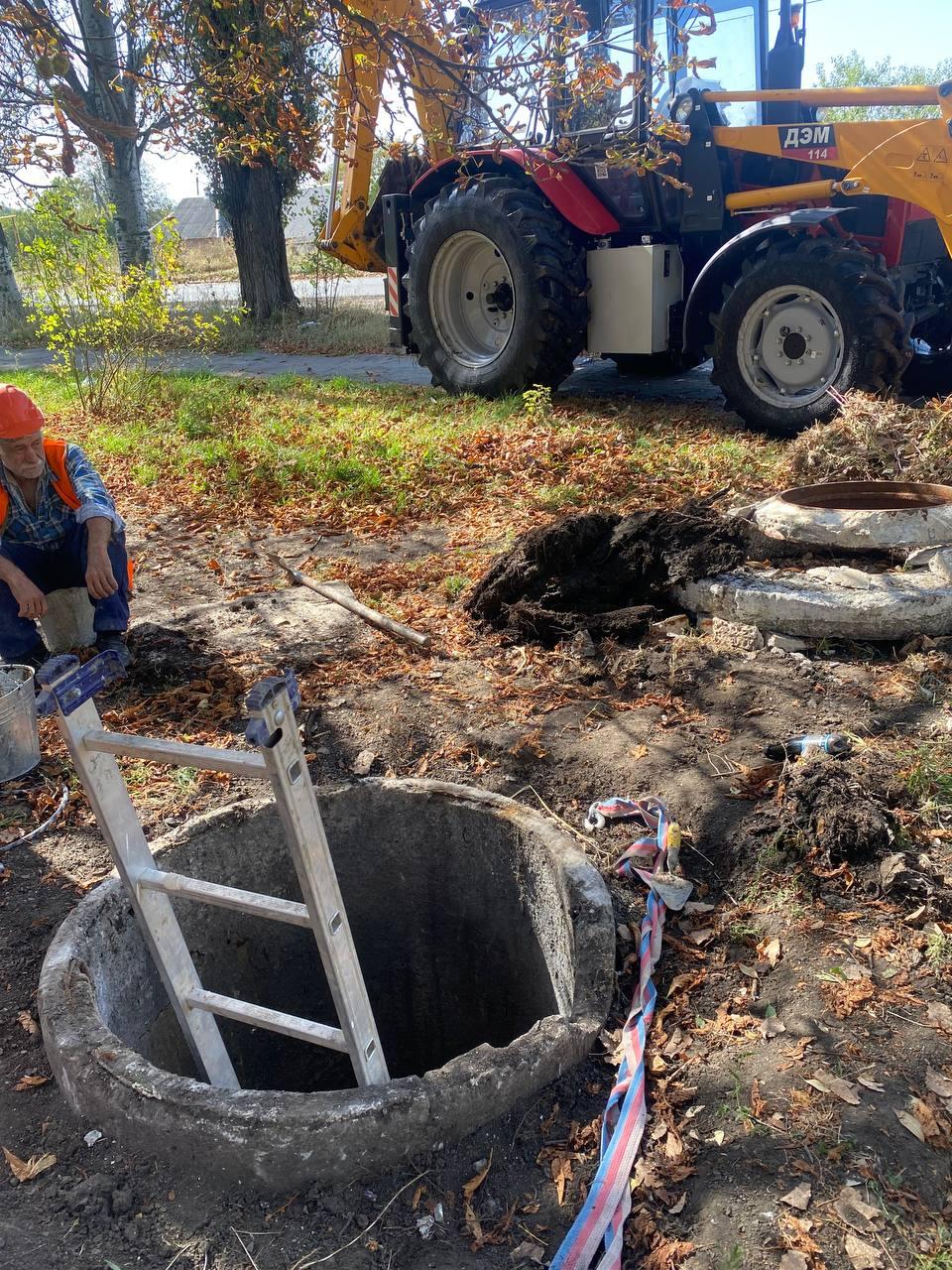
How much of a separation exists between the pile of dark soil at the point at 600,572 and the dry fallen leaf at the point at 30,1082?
251cm

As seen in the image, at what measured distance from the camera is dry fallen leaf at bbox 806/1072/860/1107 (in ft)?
6.59

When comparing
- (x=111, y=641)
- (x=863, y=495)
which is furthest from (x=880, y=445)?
(x=111, y=641)

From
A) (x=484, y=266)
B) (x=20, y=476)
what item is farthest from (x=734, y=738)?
(x=484, y=266)

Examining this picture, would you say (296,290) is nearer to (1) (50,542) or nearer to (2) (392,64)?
(1) (50,542)

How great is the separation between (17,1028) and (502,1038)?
61.4 inches

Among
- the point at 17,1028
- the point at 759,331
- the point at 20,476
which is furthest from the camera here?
Result: the point at 759,331

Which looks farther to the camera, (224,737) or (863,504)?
(863,504)

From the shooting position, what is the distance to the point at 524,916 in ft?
9.73

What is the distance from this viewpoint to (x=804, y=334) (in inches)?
259

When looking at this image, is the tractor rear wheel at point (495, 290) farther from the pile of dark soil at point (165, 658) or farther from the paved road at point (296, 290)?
the paved road at point (296, 290)

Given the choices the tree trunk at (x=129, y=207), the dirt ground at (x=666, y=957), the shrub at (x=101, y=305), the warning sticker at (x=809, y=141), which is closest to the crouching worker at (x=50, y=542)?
the dirt ground at (x=666, y=957)

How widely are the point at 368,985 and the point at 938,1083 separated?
75.3 inches

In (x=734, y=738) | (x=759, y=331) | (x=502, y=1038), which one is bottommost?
(x=502, y=1038)

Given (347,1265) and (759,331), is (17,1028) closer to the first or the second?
(347,1265)
